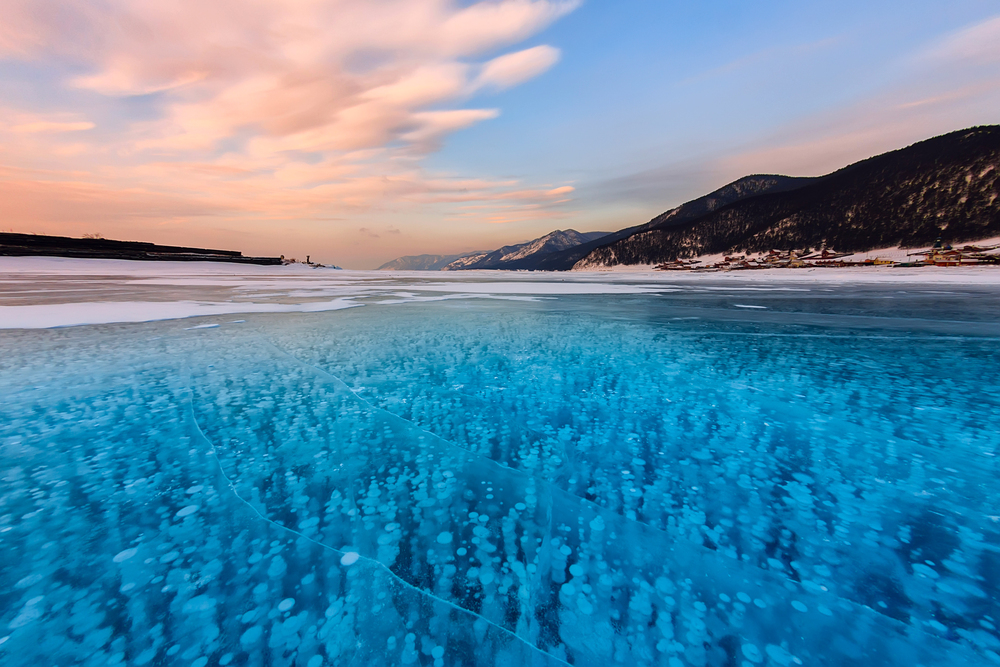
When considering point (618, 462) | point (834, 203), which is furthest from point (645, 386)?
point (834, 203)

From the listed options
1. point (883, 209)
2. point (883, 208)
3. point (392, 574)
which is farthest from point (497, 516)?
point (883, 208)

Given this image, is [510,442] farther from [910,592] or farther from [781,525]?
[910,592]

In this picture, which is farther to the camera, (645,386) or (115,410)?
(645,386)

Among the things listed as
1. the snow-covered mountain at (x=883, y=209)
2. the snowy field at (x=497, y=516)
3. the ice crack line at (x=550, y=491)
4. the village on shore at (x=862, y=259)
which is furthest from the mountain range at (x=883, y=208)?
the ice crack line at (x=550, y=491)

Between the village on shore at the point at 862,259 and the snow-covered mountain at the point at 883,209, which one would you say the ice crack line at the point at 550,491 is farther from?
the snow-covered mountain at the point at 883,209

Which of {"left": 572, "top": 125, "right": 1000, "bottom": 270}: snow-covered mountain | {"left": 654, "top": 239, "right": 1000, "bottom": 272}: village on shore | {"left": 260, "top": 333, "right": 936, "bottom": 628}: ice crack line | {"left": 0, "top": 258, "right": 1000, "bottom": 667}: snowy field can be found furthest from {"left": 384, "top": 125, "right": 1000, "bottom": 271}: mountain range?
{"left": 260, "top": 333, "right": 936, "bottom": 628}: ice crack line

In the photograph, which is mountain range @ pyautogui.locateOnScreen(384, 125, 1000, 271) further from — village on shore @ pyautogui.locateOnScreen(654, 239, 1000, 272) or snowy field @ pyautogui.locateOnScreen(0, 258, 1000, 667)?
snowy field @ pyautogui.locateOnScreen(0, 258, 1000, 667)

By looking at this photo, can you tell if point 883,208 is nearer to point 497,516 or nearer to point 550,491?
point 550,491
